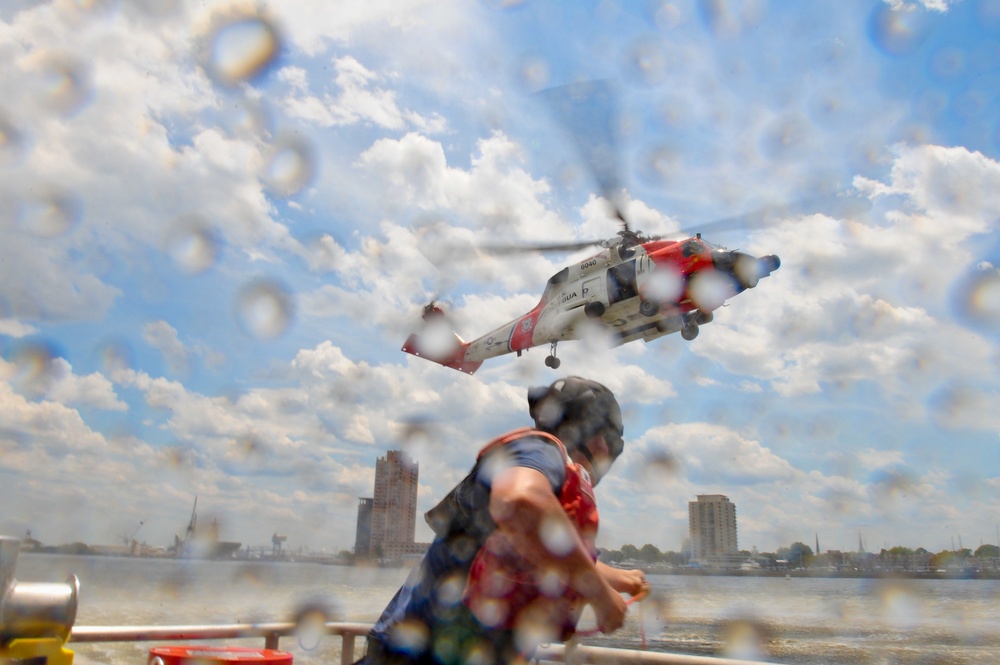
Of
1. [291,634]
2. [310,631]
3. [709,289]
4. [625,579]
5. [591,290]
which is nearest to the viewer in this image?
[625,579]

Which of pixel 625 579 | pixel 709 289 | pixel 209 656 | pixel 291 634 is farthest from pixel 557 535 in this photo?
pixel 709 289

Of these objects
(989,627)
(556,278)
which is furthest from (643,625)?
(989,627)

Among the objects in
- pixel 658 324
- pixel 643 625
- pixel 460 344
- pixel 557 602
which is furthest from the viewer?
pixel 460 344

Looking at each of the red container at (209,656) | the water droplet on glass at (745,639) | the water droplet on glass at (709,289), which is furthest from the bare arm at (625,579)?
the water droplet on glass at (745,639)

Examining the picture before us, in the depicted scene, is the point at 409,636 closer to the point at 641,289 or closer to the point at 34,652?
the point at 34,652

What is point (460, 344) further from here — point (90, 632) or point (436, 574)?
point (436, 574)

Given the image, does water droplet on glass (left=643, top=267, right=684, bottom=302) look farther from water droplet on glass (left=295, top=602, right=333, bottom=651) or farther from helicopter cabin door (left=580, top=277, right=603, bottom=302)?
water droplet on glass (left=295, top=602, right=333, bottom=651)

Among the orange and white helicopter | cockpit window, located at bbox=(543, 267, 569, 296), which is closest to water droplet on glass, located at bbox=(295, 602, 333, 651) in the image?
the orange and white helicopter
